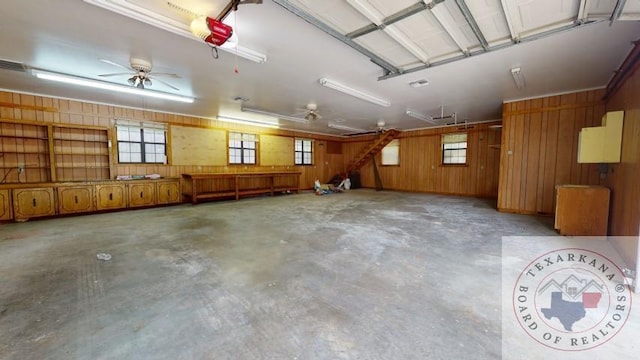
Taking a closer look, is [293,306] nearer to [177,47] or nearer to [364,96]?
[177,47]

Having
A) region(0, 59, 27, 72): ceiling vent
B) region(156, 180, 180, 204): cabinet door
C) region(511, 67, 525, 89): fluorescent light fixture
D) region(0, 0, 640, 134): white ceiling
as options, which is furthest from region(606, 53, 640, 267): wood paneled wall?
region(156, 180, 180, 204): cabinet door

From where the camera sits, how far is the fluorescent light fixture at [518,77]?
3.94 meters

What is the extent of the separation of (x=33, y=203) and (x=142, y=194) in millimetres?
1920

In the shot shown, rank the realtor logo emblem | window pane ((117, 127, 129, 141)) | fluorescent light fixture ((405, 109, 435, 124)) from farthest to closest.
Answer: fluorescent light fixture ((405, 109, 435, 124)) → window pane ((117, 127, 129, 141)) → the realtor logo emblem

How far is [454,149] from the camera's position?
31.8ft

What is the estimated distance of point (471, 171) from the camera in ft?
30.2

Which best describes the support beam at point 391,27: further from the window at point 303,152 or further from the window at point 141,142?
the window at point 303,152

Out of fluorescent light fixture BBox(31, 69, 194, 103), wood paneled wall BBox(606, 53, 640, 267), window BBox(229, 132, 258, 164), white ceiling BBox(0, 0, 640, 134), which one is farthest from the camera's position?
window BBox(229, 132, 258, 164)

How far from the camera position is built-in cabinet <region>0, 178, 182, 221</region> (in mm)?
5000

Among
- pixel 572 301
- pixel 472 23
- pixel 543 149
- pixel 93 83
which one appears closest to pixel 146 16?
pixel 93 83

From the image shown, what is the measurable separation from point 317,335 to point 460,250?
101 inches

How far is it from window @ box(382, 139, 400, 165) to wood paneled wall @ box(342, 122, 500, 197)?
20 cm

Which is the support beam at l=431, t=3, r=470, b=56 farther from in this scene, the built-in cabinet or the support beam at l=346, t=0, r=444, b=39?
the built-in cabinet

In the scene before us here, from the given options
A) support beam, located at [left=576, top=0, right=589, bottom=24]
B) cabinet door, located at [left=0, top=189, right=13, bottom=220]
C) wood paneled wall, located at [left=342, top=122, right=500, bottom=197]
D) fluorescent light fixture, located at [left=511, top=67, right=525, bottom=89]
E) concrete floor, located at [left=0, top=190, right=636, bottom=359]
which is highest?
fluorescent light fixture, located at [left=511, top=67, right=525, bottom=89]
